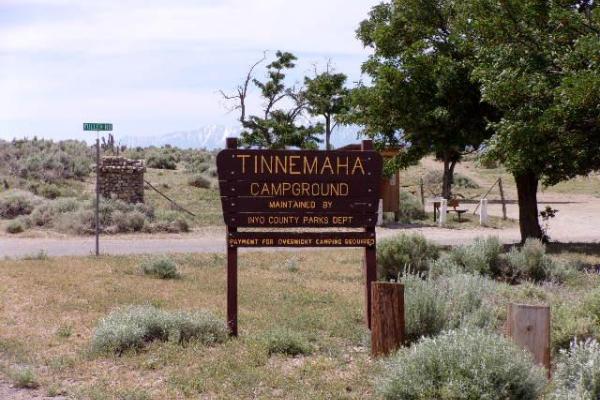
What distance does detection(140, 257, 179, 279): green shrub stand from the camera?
13305mm

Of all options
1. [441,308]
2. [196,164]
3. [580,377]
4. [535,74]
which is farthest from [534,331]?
[196,164]

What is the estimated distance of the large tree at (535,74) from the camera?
13.1 m

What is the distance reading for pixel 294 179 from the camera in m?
8.61

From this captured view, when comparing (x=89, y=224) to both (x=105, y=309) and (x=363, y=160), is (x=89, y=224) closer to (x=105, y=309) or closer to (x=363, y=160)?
(x=105, y=309)

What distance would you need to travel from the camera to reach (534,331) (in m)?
6.31

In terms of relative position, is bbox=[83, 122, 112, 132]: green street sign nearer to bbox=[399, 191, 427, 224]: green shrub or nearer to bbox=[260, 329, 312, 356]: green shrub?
bbox=[260, 329, 312, 356]: green shrub

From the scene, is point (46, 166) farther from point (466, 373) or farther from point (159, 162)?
point (466, 373)

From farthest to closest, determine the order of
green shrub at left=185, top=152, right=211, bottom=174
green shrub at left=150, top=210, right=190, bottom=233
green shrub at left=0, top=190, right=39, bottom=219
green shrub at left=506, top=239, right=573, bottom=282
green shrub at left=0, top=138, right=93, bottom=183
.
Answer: green shrub at left=185, top=152, right=211, bottom=174 → green shrub at left=0, top=138, right=93, bottom=183 → green shrub at left=0, top=190, right=39, bottom=219 → green shrub at left=150, top=210, right=190, bottom=233 → green shrub at left=506, top=239, right=573, bottom=282

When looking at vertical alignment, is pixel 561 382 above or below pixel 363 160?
below

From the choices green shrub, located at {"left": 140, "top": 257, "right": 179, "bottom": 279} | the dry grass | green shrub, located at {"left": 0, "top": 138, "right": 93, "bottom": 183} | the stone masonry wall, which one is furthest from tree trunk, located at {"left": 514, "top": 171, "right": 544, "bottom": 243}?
green shrub, located at {"left": 0, "top": 138, "right": 93, "bottom": 183}

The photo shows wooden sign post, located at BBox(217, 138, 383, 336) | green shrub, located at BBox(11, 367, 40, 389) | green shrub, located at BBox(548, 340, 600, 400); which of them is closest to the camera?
green shrub, located at BBox(548, 340, 600, 400)

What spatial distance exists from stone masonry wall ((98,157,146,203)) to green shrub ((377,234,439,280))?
49.9 ft

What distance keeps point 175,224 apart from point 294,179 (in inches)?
629

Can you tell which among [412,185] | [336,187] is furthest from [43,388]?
[412,185]
